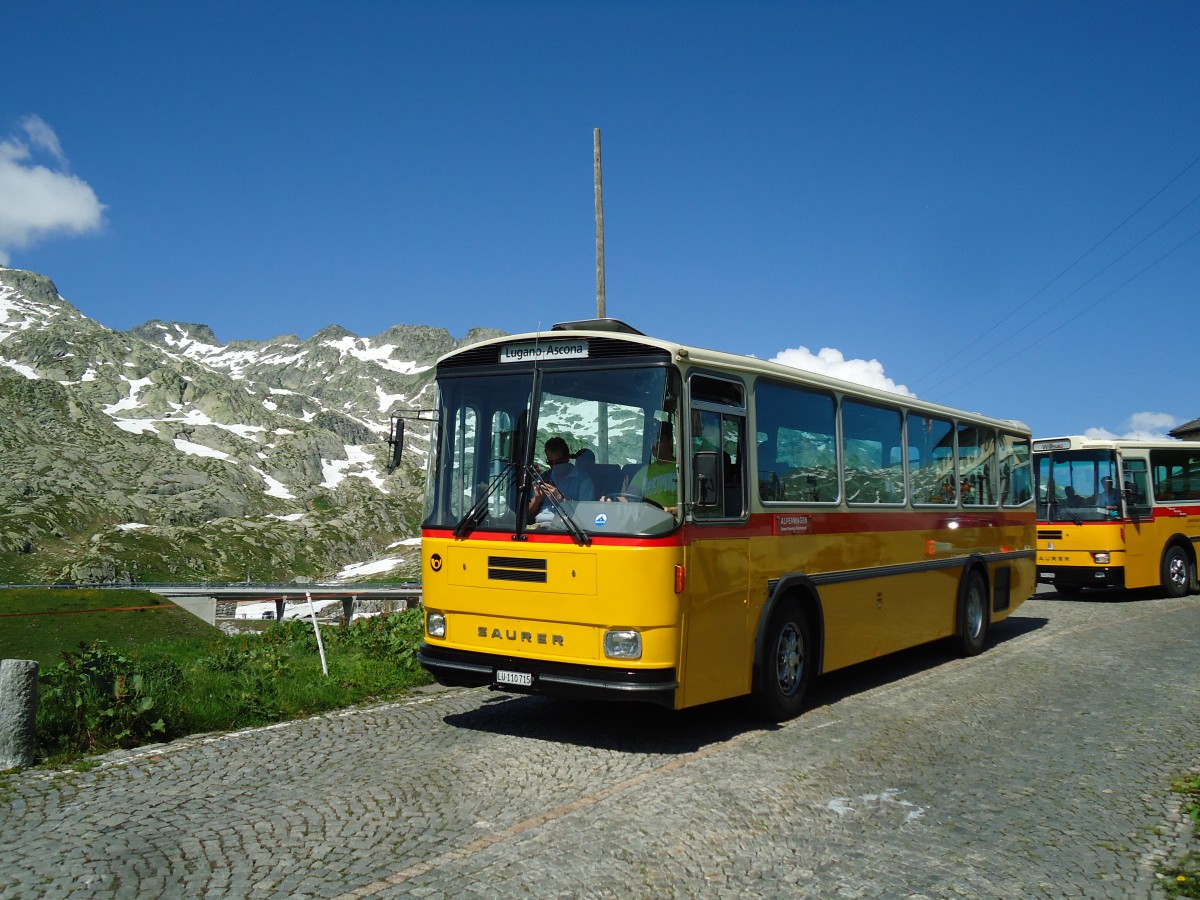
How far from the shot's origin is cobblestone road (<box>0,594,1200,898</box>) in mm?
5148

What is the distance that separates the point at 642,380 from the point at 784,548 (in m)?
2.28

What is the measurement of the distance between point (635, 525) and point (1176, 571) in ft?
57.9

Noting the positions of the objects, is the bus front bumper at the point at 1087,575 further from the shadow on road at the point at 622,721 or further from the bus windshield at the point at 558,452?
the bus windshield at the point at 558,452

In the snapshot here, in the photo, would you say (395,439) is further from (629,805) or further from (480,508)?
(629,805)

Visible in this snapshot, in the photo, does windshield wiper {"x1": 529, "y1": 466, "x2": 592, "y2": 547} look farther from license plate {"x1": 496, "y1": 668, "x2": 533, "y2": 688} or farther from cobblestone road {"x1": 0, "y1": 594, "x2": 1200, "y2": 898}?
cobblestone road {"x1": 0, "y1": 594, "x2": 1200, "y2": 898}

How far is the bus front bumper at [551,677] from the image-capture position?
7438 mm

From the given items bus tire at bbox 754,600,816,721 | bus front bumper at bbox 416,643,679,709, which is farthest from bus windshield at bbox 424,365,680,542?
bus tire at bbox 754,600,816,721

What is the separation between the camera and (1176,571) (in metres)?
20.8

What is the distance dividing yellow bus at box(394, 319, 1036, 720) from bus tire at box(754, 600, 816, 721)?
0.07 ft

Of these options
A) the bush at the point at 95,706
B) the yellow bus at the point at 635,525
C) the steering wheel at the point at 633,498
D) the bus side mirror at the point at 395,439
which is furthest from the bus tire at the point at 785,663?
the bush at the point at 95,706

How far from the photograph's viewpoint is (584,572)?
7.65 metres

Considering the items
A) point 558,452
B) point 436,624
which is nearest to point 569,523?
point 558,452

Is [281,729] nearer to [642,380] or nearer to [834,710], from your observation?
[642,380]

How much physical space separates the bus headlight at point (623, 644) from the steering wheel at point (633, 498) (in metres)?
0.96
